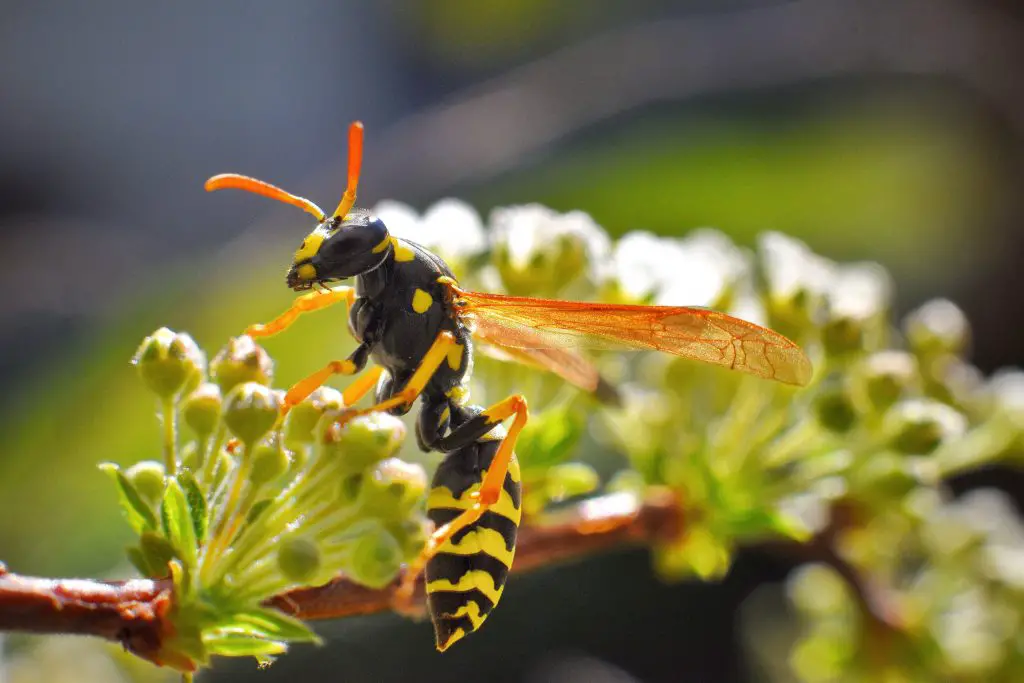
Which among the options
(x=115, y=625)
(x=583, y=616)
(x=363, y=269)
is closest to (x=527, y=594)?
(x=583, y=616)

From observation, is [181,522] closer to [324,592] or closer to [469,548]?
[324,592]

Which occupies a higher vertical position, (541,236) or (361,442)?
(541,236)

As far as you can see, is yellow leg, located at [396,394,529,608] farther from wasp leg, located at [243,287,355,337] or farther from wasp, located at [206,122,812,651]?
wasp leg, located at [243,287,355,337]

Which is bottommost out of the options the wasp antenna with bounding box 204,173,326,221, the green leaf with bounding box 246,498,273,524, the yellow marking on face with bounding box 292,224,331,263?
the green leaf with bounding box 246,498,273,524

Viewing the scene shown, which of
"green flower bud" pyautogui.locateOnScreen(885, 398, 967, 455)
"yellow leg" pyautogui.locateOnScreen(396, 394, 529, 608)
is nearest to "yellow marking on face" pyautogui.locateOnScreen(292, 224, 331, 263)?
"yellow leg" pyautogui.locateOnScreen(396, 394, 529, 608)

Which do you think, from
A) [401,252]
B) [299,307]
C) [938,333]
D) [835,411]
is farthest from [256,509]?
[938,333]
